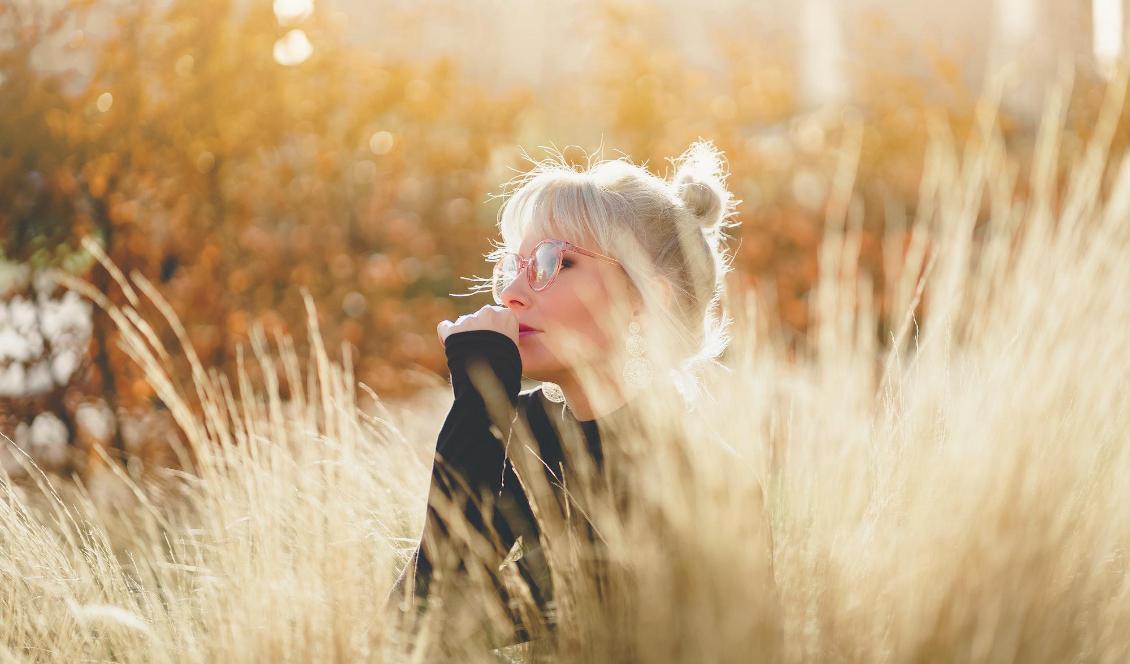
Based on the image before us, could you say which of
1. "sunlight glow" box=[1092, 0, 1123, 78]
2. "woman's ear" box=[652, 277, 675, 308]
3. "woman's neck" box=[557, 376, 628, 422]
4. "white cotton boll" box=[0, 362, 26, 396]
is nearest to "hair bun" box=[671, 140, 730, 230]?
"woman's ear" box=[652, 277, 675, 308]

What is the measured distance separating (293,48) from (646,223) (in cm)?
310

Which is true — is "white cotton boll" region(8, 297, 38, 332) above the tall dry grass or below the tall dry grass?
above

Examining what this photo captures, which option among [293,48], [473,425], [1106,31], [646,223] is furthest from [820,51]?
[473,425]

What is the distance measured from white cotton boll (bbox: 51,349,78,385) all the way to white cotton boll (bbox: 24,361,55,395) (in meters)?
0.02

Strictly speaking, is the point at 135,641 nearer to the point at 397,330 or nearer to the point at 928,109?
the point at 397,330

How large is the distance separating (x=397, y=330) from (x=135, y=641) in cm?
311

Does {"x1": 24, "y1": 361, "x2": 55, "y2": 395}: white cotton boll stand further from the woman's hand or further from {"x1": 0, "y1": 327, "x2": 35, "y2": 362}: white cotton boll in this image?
the woman's hand

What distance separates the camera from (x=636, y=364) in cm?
218

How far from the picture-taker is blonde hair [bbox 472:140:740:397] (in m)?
2.24

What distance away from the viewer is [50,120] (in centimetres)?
409

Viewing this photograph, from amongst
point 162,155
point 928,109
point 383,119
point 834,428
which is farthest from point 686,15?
point 834,428

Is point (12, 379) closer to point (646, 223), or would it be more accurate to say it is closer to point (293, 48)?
point (293, 48)

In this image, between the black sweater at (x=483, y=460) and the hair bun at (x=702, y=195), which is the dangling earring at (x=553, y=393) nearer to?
the black sweater at (x=483, y=460)

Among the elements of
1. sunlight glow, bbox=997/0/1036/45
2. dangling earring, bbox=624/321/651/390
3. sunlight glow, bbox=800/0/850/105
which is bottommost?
dangling earring, bbox=624/321/651/390
